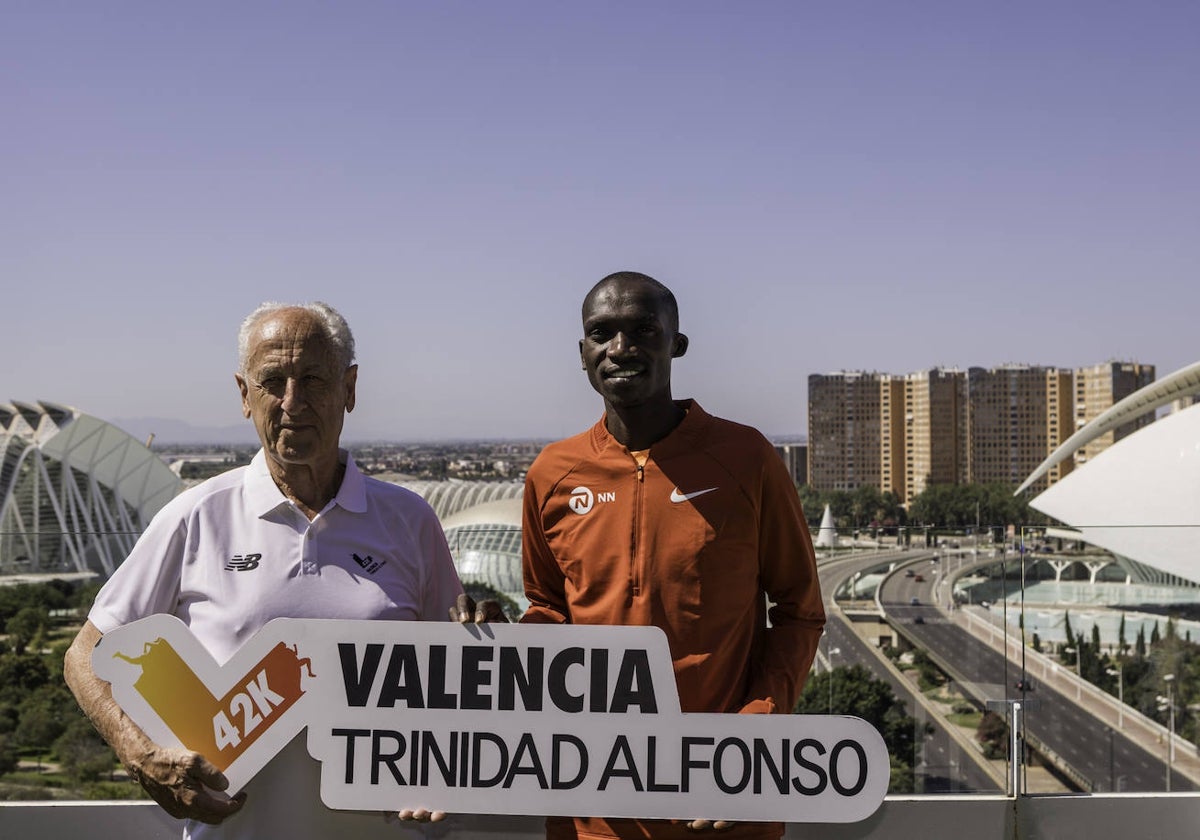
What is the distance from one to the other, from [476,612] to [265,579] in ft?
1.39

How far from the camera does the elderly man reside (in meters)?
2.06

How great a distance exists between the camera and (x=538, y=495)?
210 cm

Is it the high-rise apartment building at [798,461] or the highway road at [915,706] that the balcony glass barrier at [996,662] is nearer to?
the highway road at [915,706]

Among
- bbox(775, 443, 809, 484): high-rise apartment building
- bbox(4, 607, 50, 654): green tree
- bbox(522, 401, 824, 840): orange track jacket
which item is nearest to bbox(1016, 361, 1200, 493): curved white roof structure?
bbox(4, 607, 50, 654): green tree

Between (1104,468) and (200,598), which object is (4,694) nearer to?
(200,598)

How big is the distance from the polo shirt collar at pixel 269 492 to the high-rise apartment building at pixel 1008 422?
81.6 metres

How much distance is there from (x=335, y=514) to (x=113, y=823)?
5.41ft

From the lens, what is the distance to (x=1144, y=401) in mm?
33750

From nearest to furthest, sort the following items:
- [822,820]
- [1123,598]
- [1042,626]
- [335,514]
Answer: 1. [822,820]
2. [335,514]
3. [1042,626]
4. [1123,598]

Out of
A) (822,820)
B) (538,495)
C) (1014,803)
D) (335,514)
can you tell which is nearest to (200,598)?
(335,514)

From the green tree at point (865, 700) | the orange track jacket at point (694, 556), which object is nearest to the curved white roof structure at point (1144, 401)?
the green tree at point (865, 700)

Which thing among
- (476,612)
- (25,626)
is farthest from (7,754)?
(476,612)

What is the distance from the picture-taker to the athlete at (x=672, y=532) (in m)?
1.97

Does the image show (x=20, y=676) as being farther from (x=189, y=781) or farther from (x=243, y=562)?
(x=243, y=562)
